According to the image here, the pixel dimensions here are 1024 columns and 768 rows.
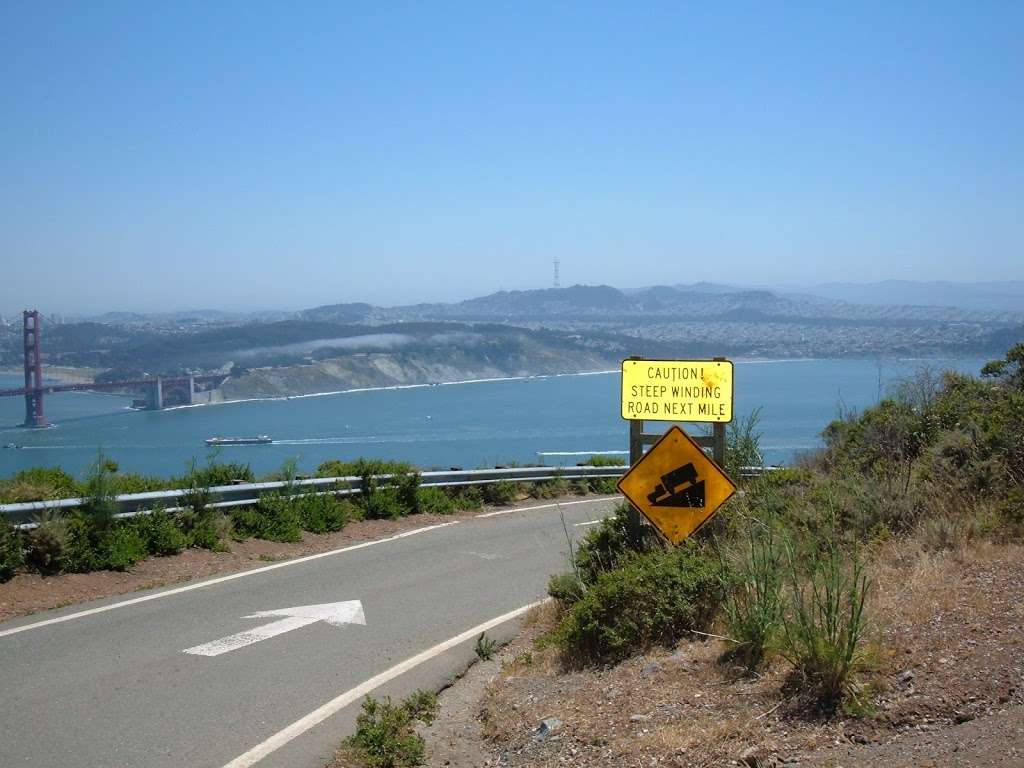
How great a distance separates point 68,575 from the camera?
10461 millimetres

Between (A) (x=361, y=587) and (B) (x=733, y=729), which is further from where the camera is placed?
(A) (x=361, y=587)

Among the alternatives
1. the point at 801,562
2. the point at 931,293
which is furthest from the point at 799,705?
the point at 931,293

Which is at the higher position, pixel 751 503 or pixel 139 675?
pixel 751 503

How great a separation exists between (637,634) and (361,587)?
4.73m

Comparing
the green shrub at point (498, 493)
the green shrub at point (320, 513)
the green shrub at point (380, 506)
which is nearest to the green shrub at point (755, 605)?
the green shrub at point (320, 513)

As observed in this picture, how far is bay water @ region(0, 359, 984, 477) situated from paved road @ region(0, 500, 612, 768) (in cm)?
839

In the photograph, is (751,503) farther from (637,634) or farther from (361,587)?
(361,587)

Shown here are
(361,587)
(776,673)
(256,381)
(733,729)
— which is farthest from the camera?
(256,381)

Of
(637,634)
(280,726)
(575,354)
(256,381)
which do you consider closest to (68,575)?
(280,726)

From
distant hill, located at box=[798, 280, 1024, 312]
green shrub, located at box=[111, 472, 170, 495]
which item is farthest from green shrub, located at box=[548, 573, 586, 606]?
distant hill, located at box=[798, 280, 1024, 312]

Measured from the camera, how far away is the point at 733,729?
5113 millimetres

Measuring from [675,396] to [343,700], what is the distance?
12.7 ft

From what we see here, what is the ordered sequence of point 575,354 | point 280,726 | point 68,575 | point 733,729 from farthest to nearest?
point 575,354 < point 68,575 < point 280,726 < point 733,729

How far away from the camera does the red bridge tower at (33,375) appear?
1159 inches
